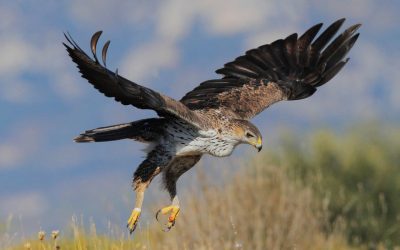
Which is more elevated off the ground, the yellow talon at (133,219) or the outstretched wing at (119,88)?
the outstretched wing at (119,88)

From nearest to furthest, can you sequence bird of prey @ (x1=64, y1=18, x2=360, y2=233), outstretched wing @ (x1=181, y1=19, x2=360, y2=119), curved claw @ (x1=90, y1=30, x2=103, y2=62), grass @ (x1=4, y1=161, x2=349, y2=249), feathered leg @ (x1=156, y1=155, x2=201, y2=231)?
curved claw @ (x1=90, y1=30, x2=103, y2=62), bird of prey @ (x1=64, y1=18, x2=360, y2=233), feathered leg @ (x1=156, y1=155, x2=201, y2=231), outstretched wing @ (x1=181, y1=19, x2=360, y2=119), grass @ (x1=4, y1=161, x2=349, y2=249)

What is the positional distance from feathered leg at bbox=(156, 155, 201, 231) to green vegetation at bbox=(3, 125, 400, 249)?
388 centimetres

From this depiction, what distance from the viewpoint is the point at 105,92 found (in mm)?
6863

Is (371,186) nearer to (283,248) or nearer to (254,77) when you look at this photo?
(283,248)

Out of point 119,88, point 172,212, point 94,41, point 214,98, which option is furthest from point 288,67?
point 94,41

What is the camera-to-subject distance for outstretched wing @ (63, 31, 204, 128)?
250 inches

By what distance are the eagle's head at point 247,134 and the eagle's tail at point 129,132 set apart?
0.75 meters

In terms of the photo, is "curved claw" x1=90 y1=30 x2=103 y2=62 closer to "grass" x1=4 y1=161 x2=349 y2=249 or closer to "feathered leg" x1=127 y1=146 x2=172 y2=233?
"feathered leg" x1=127 y1=146 x2=172 y2=233

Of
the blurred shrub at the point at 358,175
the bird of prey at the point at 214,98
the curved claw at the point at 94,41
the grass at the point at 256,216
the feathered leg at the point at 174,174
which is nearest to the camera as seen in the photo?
the curved claw at the point at 94,41

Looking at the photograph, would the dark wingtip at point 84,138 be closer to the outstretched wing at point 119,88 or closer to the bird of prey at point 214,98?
the bird of prey at point 214,98

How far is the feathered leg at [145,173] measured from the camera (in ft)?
24.4

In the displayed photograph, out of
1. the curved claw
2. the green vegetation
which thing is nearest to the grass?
the green vegetation

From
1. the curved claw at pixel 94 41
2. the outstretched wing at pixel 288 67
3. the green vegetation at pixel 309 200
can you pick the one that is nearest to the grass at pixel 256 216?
the green vegetation at pixel 309 200

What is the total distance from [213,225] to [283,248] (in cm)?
144
